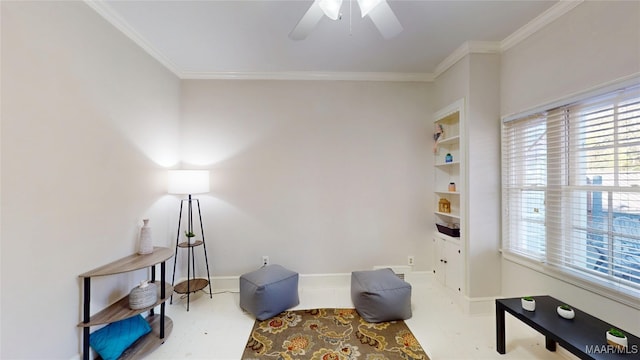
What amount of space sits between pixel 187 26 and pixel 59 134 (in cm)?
129

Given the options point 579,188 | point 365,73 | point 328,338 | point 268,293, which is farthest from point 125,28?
point 579,188

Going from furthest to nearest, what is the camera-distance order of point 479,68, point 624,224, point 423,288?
point 423,288
point 479,68
point 624,224

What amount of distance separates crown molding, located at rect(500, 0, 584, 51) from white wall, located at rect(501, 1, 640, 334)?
0.13 feet

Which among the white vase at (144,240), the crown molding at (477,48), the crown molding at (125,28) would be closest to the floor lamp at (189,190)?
the white vase at (144,240)

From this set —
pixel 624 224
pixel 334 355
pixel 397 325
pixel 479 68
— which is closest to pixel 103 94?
pixel 334 355

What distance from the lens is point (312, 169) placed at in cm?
314

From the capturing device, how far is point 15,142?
1355mm

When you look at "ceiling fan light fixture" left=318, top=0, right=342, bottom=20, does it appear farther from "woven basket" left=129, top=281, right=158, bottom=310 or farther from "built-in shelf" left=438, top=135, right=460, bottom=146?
"woven basket" left=129, top=281, right=158, bottom=310

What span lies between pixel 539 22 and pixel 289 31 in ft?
6.88

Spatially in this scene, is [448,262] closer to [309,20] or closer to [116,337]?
[309,20]

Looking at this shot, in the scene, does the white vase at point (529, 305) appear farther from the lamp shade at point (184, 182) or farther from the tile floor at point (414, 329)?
the lamp shade at point (184, 182)

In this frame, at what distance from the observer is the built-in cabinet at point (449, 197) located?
2600 mm

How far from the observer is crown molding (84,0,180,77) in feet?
6.04

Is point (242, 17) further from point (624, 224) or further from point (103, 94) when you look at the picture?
point (624, 224)
